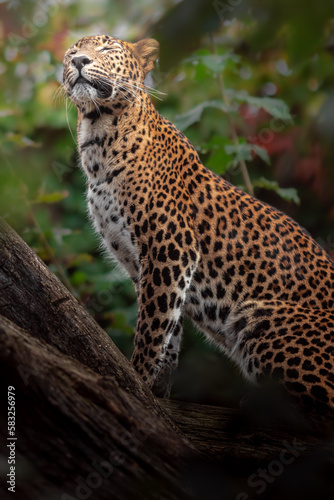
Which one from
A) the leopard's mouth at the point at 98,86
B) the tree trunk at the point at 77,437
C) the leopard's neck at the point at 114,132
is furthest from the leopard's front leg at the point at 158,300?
the tree trunk at the point at 77,437

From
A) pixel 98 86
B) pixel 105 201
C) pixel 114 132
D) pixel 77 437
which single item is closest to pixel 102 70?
pixel 98 86

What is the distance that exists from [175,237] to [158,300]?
0.50 m

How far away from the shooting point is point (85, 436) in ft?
6.62

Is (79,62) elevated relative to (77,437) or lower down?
elevated

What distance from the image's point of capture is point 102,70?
394 centimetres

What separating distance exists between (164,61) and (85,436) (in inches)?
63.1

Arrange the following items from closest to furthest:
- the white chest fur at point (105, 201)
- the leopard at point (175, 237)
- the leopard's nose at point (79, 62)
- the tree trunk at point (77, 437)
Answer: the tree trunk at point (77, 437), the leopard's nose at point (79, 62), the leopard at point (175, 237), the white chest fur at point (105, 201)

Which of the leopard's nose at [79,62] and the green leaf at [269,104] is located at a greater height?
the leopard's nose at [79,62]

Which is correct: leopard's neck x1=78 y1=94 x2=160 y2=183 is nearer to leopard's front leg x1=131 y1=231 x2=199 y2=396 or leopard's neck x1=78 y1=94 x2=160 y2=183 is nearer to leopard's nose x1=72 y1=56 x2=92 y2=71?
leopard's nose x1=72 y1=56 x2=92 y2=71

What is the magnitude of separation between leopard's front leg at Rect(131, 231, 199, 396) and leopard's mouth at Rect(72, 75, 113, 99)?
120 cm

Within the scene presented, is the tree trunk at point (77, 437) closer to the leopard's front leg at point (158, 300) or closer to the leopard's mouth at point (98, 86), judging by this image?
the leopard's front leg at point (158, 300)

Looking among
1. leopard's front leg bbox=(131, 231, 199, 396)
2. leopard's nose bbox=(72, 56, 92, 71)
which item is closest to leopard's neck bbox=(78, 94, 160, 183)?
leopard's nose bbox=(72, 56, 92, 71)

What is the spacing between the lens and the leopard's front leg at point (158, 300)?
13.3 ft

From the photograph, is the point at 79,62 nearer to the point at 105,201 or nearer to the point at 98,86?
the point at 98,86
